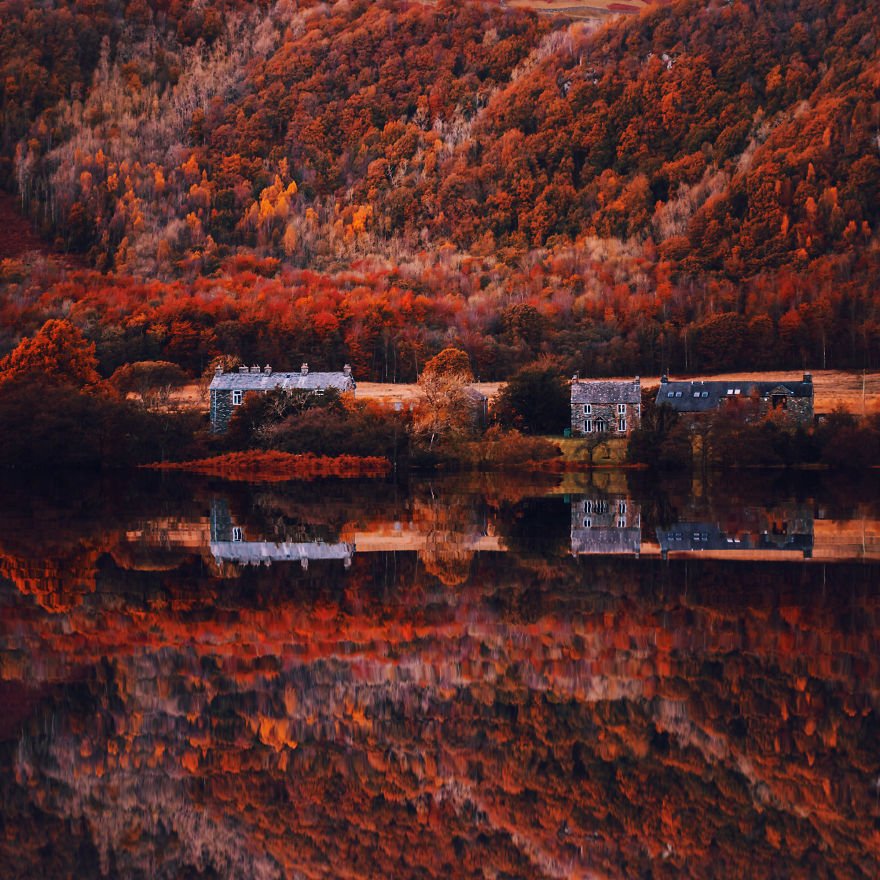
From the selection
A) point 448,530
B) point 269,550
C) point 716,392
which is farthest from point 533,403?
point 269,550

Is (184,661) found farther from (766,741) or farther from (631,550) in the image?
(631,550)

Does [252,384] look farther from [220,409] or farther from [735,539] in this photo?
[735,539]

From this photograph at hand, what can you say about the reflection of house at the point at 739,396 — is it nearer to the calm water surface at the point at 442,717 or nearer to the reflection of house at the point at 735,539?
the reflection of house at the point at 735,539

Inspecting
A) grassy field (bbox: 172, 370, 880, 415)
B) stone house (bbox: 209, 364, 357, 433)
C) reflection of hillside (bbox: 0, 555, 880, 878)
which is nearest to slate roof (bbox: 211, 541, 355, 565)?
reflection of hillside (bbox: 0, 555, 880, 878)

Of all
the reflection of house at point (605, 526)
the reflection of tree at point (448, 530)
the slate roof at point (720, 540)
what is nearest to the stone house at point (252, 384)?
the reflection of tree at point (448, 530)

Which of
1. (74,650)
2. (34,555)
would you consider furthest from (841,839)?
(34,555)

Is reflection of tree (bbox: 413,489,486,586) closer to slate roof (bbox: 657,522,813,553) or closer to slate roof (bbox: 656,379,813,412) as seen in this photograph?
slate roof (bbox: 657,522,813,553)

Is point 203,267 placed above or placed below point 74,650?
below

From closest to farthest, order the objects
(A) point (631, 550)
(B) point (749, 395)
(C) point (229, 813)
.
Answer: (C) point (229, 813)
(A) point (631, 550)
(B) point (749, 395)
